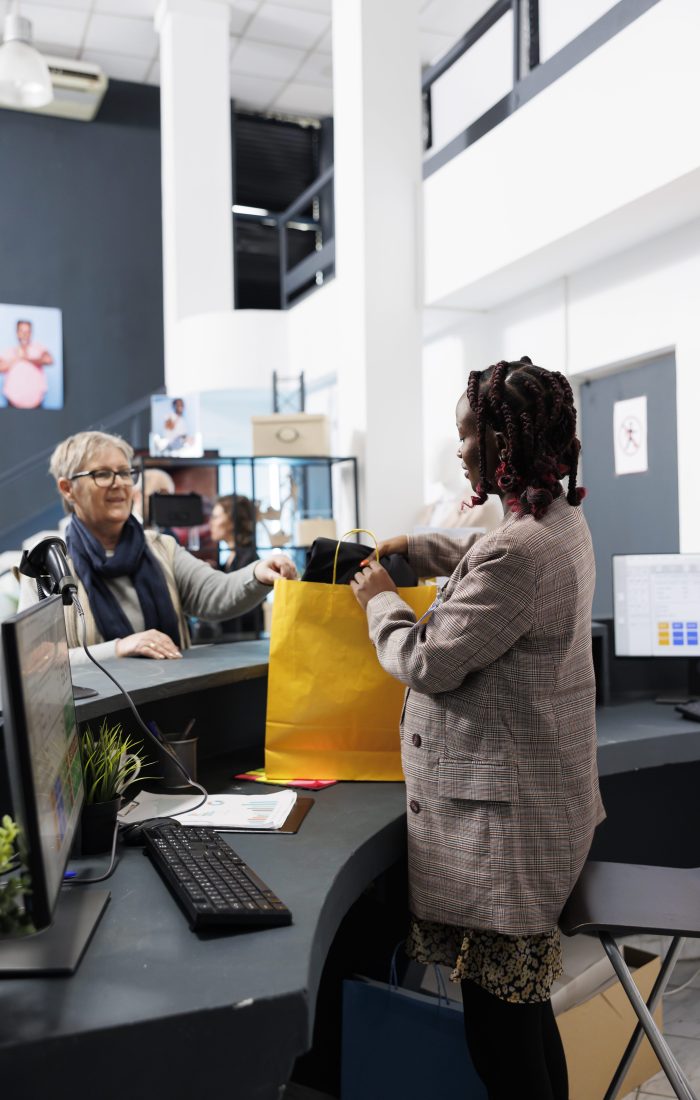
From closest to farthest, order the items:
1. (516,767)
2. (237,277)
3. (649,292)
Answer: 1. (516,767)
2. (649,292)
3. (237,277)

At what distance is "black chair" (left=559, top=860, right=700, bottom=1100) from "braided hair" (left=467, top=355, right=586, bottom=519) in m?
0.69

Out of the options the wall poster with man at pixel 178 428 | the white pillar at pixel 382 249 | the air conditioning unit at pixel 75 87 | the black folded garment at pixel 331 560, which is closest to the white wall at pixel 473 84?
the white pillar at pixel 382 249

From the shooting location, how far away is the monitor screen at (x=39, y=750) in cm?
88

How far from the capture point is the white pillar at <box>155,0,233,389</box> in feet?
21.9

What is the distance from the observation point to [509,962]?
4.79 feet

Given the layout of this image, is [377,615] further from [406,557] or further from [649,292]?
[649,292]

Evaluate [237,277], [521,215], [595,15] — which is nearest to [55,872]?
[521,215]

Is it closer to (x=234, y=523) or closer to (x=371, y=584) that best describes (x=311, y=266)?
(x=234, y=523)

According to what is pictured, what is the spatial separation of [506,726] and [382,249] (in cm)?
392

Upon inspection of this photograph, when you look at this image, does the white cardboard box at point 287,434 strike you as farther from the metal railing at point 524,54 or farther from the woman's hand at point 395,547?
the woman's hand at point 395,547

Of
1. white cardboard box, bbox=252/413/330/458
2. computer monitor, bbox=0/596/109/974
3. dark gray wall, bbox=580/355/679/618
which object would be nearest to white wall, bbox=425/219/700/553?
dark gray wall, bbox=580/355/679/618

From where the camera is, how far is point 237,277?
1045 cm

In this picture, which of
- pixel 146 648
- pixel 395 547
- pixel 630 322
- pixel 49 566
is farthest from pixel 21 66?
pixel 49 566

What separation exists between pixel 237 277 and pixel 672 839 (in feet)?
28.7
